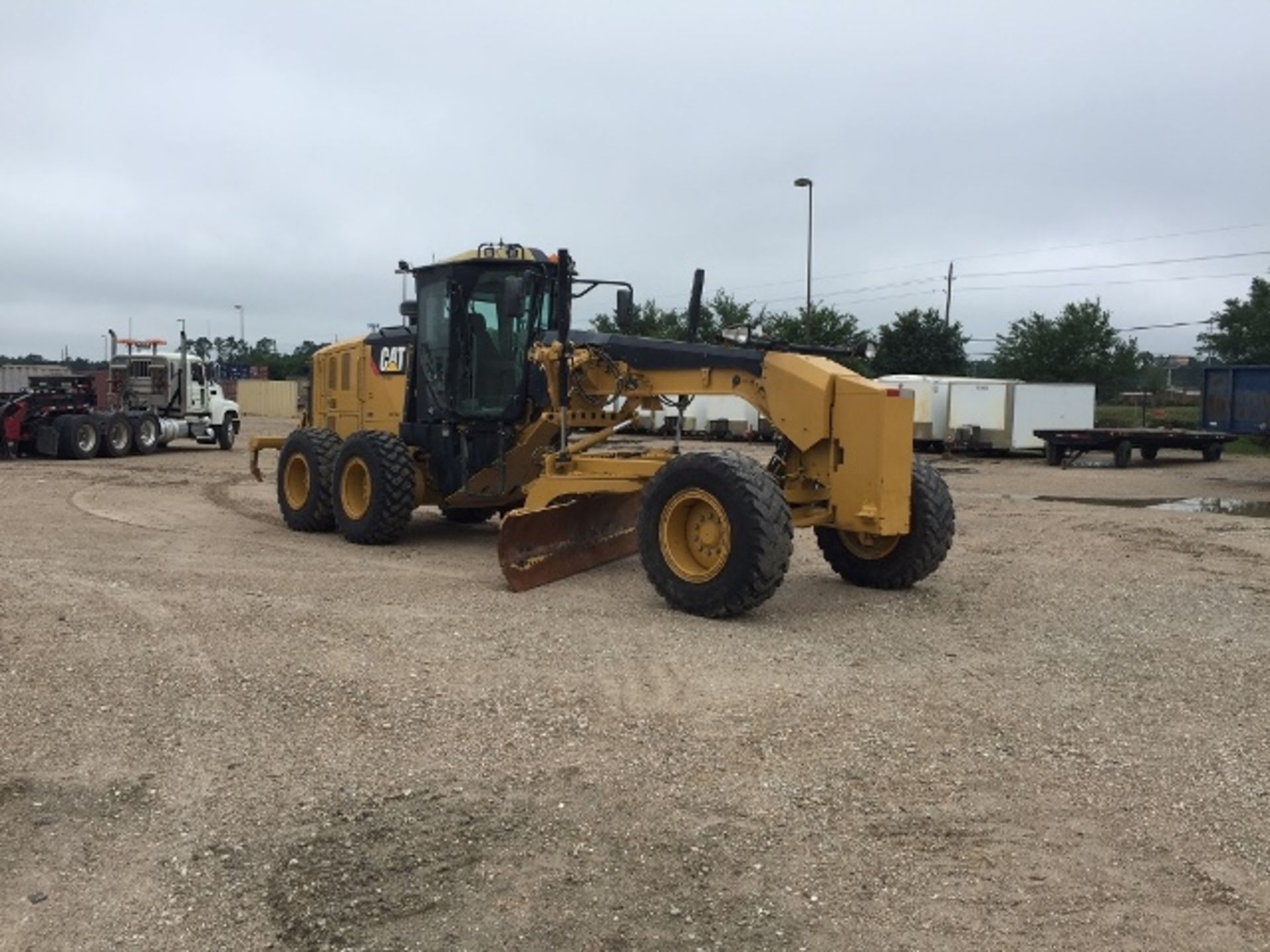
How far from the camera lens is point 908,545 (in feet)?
30.3

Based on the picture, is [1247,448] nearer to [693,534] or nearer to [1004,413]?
[1004,413]

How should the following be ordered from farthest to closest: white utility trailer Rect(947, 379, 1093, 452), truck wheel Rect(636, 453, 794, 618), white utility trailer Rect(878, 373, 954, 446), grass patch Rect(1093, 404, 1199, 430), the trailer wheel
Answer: grass patch Rect(1093, 404, 1199, 430) → white utility trailer Rect(878, 373, 954, 446) → white utility trailer Rect(947, 379, 1093, 452) → the trailer wheel → truck wheel Rect(636, 453, 794, 618)

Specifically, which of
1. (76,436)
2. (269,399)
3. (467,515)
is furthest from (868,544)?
(269,399)

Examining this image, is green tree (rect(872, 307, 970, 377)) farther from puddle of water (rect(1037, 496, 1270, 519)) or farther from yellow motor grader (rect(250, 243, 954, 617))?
yellow motor grader (rect(250, 243, 954, 617))

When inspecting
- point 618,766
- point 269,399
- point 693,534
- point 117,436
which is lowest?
point 618,766

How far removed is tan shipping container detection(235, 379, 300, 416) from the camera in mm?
61750

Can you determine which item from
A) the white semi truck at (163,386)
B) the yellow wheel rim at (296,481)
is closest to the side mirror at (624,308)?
the yellow wheel rim at (296,481)

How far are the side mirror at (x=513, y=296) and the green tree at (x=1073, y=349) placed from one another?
4382cm

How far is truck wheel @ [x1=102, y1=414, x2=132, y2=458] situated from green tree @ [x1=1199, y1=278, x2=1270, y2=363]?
42126mm

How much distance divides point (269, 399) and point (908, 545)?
189 ft

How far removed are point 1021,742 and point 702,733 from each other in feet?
5.09

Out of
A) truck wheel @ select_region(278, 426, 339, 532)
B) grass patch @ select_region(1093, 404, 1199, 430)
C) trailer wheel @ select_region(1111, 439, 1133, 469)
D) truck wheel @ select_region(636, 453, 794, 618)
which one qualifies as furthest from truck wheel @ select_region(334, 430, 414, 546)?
grass patch @ select_region(1093, 404, 1199, 430)

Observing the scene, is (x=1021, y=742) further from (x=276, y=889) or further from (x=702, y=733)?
(x=276, y=889)

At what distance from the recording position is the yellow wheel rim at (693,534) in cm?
839
